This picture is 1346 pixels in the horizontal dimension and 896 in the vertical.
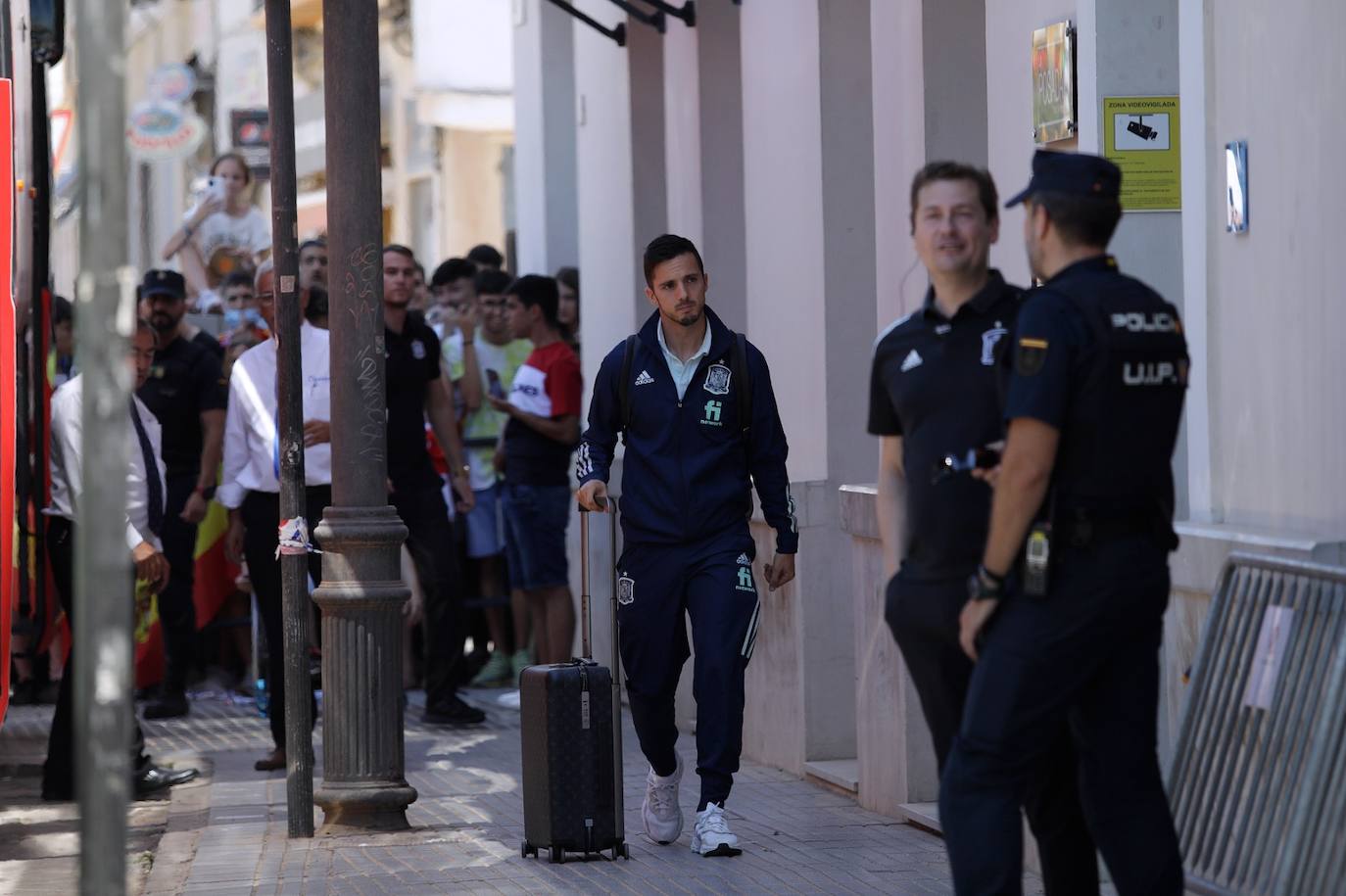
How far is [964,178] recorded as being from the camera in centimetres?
534

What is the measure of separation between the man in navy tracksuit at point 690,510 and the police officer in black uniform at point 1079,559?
257cm

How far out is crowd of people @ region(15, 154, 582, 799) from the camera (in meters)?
10.0

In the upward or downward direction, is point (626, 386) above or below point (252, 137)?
below

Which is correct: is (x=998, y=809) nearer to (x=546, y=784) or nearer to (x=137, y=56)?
(x=546, y=784)

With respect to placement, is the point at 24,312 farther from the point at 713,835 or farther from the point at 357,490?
the point at 713,835

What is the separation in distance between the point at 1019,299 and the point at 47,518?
4921 millimetres

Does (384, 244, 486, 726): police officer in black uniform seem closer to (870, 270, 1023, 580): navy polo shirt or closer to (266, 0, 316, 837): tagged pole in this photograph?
(266, 0, 316, 837): tagged pole

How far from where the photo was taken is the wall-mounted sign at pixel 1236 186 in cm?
607

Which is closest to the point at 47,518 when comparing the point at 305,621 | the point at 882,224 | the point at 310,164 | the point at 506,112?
the point at 305,621

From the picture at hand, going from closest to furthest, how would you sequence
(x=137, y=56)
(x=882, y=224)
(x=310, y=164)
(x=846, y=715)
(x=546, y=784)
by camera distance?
1. (x=546, y=784)
2. (x=882, y=224)
3. (x=846, y=715)
4. (x=310, y=164)
5. (x=137, y=56)

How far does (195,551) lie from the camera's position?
1324 cm

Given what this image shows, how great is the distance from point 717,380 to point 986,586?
112 inches

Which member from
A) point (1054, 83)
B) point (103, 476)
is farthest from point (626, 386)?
point (103, 476)

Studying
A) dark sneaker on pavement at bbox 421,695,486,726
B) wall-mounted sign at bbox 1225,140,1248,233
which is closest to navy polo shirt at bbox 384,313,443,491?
dark sneaker on pavement at bbox 421,695,486,726
